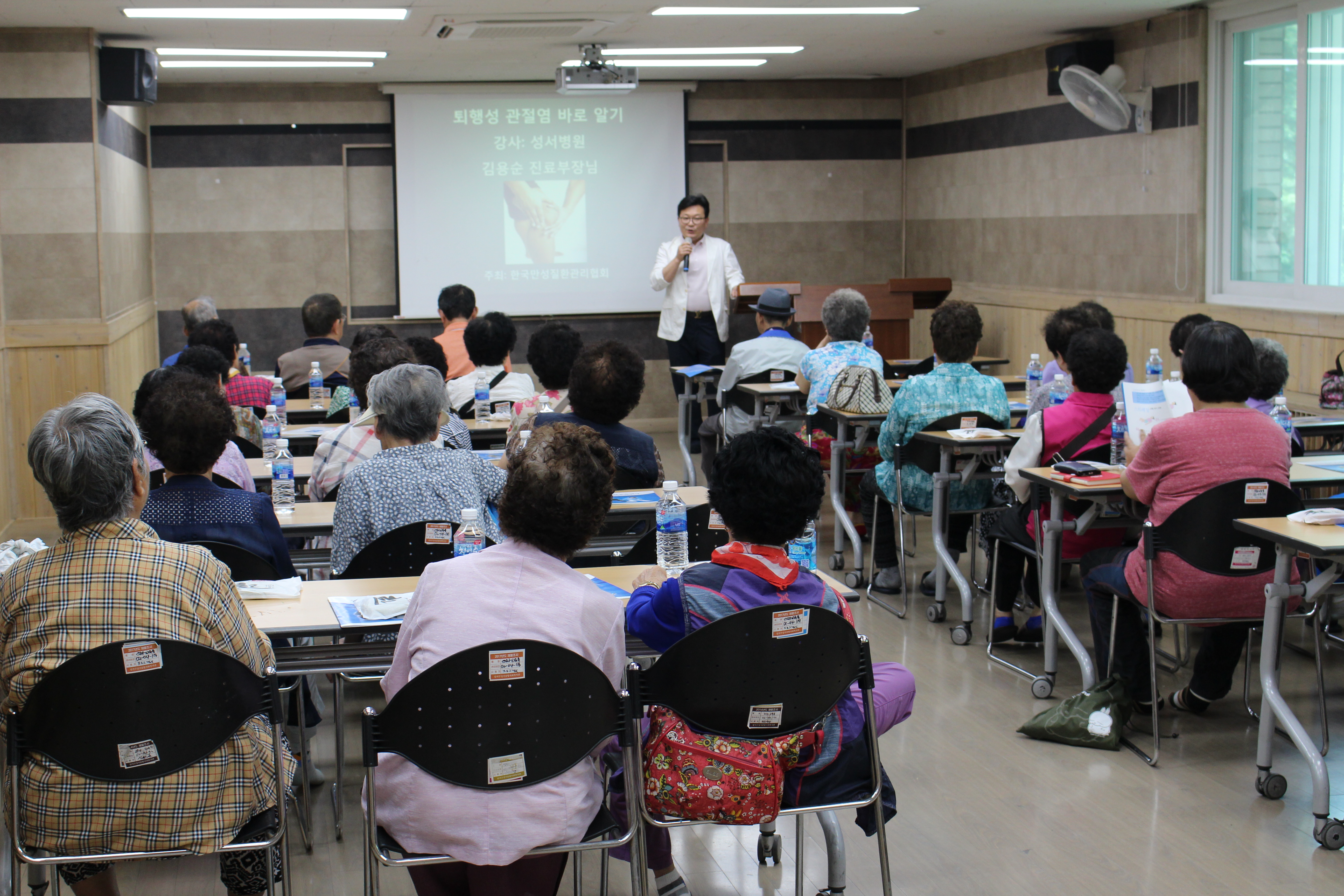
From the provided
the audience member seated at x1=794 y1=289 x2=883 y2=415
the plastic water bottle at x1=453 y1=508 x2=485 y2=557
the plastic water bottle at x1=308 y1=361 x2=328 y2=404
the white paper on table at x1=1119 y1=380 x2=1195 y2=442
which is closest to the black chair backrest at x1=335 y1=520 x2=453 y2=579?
the plastic water bottle at x1=453 y1=508 x2=485 y2=557

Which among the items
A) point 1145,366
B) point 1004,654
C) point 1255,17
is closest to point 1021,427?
point 1004,654

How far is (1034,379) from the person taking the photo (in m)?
6.34

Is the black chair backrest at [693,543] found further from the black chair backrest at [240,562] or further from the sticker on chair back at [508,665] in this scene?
the sticker on chair back at [508,665]

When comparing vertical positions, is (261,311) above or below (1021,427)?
above

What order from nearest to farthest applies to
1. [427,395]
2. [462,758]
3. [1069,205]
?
[462,758]
[427,395]
[1069,205]

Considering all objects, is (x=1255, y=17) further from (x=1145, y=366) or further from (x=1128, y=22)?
(x=1145, y=366)

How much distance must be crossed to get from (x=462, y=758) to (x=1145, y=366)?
20.2 feet

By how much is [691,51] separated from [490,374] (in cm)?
383

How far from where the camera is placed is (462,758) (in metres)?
2.05

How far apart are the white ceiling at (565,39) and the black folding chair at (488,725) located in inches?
202

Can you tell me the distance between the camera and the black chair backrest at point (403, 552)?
122 inches

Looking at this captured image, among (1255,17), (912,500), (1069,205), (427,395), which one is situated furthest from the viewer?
(1069,205)

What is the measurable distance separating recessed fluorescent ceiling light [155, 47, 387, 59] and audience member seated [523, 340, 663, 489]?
487 cm

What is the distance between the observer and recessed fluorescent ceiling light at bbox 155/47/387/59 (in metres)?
7.82
